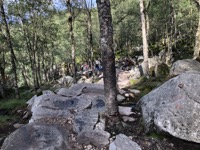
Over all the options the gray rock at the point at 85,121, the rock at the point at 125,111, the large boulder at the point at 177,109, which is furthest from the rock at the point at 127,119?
the gray rock at the point at 85,121

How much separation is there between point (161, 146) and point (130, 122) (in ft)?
4.32

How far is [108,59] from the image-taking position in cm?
557

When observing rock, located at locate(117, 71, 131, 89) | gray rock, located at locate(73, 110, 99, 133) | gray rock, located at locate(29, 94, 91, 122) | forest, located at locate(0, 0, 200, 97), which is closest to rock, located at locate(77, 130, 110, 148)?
gray rock, located at locate(73, 110, 99, 133)

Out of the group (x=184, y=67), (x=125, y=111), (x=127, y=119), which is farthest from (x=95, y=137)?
(x=184, y=67)

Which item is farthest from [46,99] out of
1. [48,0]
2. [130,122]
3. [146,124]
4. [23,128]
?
[48,0]

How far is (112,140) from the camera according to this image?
5.26 metres

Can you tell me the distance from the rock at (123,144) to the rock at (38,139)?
112cm

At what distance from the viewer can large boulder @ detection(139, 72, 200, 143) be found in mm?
5258

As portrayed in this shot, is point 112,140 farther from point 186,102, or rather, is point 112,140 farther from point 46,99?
point 46,99

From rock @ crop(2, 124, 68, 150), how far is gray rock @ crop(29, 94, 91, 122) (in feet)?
3.27

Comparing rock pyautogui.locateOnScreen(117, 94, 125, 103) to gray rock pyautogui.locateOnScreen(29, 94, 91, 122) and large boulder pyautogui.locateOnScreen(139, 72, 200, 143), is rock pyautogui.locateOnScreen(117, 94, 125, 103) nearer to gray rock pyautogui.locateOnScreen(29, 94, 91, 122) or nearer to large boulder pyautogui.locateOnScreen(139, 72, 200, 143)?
gray rock pyautogui.locateOnScreen(29, 94, 91, 122)

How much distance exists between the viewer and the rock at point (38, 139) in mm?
5103

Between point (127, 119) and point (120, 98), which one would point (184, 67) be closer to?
point (120, 98)

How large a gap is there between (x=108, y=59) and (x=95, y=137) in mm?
1923
